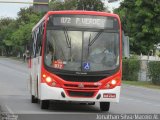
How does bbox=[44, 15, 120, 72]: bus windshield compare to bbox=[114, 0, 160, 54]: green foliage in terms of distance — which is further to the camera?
bbox=[114, 0, 160, 54]: green foliage

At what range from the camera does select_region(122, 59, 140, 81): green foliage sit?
1817 inches

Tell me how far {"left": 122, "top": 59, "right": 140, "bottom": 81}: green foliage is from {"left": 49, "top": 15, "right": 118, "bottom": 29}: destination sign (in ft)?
90.8

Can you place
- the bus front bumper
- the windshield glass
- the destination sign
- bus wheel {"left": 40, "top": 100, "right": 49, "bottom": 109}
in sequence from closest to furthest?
the bus front bumper
the windshield glass
the destination sign
bus wheel {"left": 40, "top": 100, "right": 49, "bottom": 109}

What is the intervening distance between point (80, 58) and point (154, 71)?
24.0m

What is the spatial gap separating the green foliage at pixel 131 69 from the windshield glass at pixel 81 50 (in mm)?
27857

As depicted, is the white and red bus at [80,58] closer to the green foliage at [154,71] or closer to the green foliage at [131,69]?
the green foliage at [154,71]

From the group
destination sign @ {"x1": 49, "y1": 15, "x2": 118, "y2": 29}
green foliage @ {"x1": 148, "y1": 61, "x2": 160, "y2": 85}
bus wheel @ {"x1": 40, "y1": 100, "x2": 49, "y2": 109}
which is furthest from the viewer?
green foliage @ {"x1": 148, "y1": 61, "x2": 160, "y2": 85}

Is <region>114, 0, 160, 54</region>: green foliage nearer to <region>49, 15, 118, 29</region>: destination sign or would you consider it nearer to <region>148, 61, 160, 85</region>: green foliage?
<region>148, 61, 160, 85</region>: green foliage

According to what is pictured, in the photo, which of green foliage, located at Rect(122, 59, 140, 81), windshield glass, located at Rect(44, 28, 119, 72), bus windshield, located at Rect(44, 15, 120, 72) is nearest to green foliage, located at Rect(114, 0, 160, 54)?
green foliage, located at Rect(122, 59, 140, 81)

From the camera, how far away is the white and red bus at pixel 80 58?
17.6 metres

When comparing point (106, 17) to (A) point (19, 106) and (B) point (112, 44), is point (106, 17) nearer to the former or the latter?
(B) point (112, 44)

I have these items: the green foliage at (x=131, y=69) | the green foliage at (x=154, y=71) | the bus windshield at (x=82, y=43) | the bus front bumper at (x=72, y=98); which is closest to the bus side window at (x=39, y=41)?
the bus windshield at (x=82, y=43)

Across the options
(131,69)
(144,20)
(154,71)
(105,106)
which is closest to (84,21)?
(105,106)

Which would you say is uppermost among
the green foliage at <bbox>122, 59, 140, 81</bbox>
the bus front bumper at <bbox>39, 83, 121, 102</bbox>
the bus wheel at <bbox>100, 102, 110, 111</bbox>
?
the bus front bumper at <bbox>39, 83, 121, 102</bbox>
